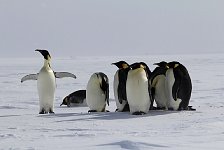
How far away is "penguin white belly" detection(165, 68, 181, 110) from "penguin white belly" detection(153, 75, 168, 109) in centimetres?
13

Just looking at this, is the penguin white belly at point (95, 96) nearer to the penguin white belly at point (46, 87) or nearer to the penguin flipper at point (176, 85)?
the penguin white belly at point (46, 87)

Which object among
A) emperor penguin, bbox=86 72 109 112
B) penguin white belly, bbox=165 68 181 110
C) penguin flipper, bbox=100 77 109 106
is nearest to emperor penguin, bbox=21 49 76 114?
emperor penguin, bbox=86 72 109 112

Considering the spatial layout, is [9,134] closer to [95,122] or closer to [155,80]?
[95,122]

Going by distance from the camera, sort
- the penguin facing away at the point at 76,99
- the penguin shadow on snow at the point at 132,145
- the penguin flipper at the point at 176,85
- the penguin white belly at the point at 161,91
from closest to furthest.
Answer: the penguin shadow on snow at the point at 132,145
the penguin flipper at the point at 176,85
the penguin white belly at the point at 161,91
the penguin facing away at the point at 76,99

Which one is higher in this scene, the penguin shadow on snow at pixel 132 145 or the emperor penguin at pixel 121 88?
the emperor penguin at pixel 121 88

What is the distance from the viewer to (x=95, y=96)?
27.2ft

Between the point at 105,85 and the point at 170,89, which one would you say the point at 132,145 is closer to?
the point at 170,89

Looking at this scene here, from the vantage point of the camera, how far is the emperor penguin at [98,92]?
821 cm

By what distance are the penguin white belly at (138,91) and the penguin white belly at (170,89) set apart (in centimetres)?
49

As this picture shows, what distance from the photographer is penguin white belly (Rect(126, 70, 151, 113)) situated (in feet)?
23.9

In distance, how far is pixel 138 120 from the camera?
6.45m

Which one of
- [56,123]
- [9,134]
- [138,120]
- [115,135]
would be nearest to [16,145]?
[9,134]

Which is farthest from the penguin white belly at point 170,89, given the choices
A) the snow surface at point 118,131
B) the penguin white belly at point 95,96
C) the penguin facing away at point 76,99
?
the penguin facing away at point 76,99

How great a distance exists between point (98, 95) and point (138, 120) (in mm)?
1947
